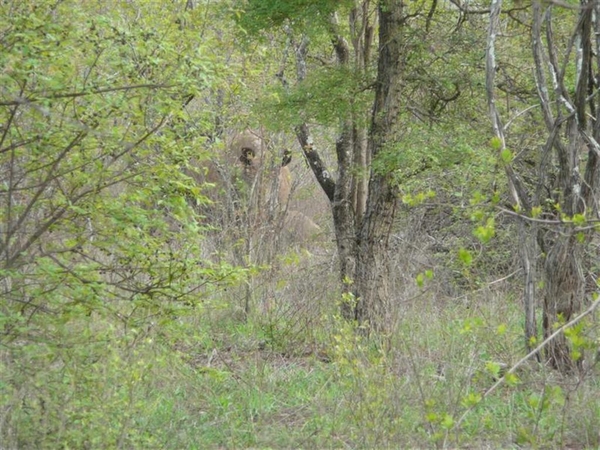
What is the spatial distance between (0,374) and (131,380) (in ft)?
2.54

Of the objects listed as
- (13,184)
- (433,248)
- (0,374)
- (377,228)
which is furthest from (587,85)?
(433,248)

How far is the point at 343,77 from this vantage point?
919 cm

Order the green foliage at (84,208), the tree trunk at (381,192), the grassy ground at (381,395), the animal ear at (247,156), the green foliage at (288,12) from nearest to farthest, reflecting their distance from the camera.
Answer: the green foliage at (84,208)
the grassy ground at (381,395)
the green foliage at (288,12)
the tree trunk at (381,192)
the animal ear at (247,156)

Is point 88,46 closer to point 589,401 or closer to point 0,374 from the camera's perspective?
point 0,374

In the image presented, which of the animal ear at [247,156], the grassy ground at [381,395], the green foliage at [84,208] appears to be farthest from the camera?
the animal ear at [247,156]

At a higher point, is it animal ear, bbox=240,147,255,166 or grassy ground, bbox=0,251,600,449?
animal ear, bbox=240,147,255,166

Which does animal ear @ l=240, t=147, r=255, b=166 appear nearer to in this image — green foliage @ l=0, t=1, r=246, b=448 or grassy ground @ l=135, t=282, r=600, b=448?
grassy ground @ l=135, t=282, r=600, b=448

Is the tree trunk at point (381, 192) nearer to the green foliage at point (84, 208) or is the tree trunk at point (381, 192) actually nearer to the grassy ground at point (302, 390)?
the grassy ground at point (302, 390)

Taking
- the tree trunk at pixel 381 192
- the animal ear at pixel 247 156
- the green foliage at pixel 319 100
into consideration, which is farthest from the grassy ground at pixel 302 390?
the animal ear at pixel 247 156

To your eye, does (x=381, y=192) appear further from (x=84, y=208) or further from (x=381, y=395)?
(x=84, y=208)

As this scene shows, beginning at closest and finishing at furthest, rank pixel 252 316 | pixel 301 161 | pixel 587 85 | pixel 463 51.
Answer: pixel 587 85 < pixel 463 51 < pixel 252 316 < pixel 301 161

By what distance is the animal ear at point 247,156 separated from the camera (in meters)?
14.9

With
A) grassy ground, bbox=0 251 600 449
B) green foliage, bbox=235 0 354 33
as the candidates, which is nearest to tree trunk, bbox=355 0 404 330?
grassy ground, bbox=0 251 600 449

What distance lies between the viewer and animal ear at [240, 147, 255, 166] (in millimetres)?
14859
